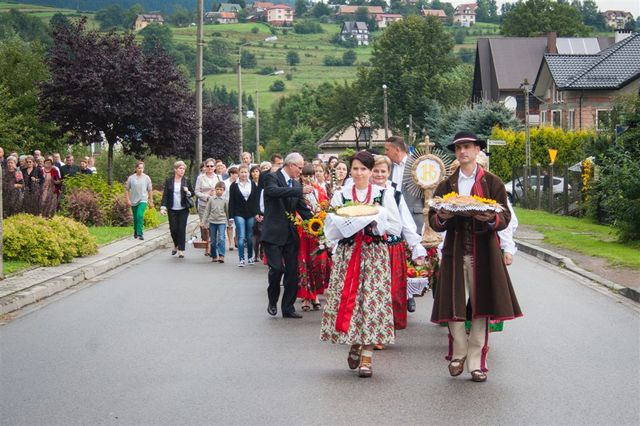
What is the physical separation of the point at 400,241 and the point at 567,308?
3691 mm

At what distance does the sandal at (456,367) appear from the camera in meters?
8.95

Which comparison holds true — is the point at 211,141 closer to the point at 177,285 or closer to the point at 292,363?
the point at 177,285

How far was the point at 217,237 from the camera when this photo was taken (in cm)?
2133

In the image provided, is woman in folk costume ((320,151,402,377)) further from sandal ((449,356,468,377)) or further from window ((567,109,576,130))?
window ((567,109,576,130))

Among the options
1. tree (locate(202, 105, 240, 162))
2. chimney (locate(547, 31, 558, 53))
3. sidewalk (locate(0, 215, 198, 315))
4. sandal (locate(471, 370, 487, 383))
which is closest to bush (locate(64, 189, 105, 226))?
sidewalk (locate(0, 215, 198, 315))

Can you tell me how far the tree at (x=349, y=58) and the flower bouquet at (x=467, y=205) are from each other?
177 metres

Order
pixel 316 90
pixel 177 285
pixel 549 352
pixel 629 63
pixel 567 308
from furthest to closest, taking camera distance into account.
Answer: pixel 316 90 → pixel 629 63 → pixel 177 285 → pixel 567 308 → pixel 549 352

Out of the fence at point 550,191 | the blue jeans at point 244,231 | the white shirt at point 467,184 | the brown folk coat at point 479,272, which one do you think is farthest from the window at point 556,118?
the brown folk coat at point 479,272

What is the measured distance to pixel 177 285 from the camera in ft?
55.1

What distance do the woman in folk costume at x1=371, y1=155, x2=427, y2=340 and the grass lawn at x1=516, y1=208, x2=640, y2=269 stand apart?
27.0ft

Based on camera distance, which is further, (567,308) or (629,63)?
(629,63)

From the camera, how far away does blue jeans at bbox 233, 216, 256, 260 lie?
1988 centimetres

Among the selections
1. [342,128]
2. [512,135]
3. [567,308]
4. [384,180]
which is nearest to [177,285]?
[567,308]

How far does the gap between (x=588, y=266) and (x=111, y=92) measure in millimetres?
17541
